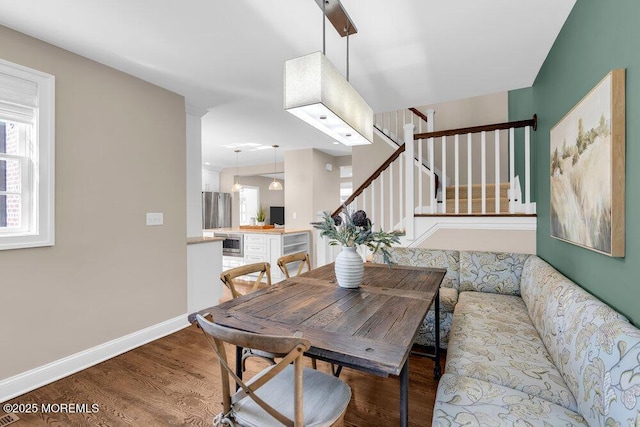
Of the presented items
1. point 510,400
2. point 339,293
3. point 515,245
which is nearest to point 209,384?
point 339,293

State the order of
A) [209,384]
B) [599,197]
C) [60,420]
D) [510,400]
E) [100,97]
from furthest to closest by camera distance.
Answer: [100,97]
[209,384]
[60,420]
[599,197]
[510,400]

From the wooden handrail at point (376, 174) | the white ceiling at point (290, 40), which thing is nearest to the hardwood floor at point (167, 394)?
the wooden handrail at point (376, 174)

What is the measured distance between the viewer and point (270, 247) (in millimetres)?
5301

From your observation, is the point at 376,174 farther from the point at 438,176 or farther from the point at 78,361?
the point at 78,361

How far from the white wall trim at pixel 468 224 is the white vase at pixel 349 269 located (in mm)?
1685

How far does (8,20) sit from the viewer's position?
1919mm

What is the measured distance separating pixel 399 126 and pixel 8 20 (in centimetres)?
412

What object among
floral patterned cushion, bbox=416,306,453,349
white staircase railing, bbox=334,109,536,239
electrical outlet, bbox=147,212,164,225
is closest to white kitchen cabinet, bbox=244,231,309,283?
white staircase railing, bbox=334,109,536,239

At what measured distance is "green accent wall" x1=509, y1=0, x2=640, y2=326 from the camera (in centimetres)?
124

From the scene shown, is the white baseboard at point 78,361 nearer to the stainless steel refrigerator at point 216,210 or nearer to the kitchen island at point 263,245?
the kitchen island at point 263,245

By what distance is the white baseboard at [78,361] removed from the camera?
79.4 inches

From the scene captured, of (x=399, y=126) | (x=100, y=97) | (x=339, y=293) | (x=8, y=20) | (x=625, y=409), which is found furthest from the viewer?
(x=399, y=126)

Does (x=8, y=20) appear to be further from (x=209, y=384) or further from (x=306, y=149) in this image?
(x=306, y=149)

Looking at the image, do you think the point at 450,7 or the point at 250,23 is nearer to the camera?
the point at 450,7
